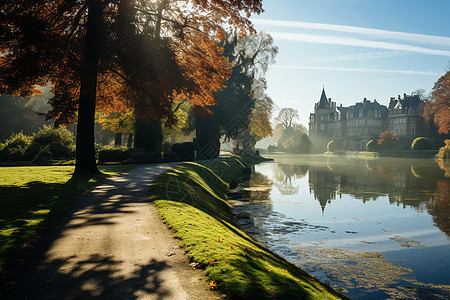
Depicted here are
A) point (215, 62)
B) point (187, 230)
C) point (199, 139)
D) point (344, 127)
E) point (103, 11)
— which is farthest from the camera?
point (344, 127)

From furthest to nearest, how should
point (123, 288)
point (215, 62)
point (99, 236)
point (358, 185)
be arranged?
point (358, 185)
point (215, 62)
point (99, 236)
point (123, 288)

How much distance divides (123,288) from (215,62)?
1772 centimetres

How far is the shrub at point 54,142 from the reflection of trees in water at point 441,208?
28418mm

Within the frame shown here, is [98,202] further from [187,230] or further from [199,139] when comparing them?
[199,139]

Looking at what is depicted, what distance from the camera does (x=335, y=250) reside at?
36.6ft

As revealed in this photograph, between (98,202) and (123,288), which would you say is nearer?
(123,288)

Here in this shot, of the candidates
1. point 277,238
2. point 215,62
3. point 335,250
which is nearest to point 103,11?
point 215,62

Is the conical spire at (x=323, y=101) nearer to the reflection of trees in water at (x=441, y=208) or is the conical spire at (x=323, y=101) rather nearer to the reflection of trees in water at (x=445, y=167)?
the reflection of trees in water at (x=445, y=167)

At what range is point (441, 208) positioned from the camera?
17.8 m

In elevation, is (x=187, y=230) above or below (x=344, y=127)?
below

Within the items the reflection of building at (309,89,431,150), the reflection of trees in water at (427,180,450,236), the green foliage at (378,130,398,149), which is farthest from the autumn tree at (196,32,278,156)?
the reflection of building at (309,89,431,150)

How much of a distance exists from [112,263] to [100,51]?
45.7 ft

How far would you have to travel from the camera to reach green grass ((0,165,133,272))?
724cm

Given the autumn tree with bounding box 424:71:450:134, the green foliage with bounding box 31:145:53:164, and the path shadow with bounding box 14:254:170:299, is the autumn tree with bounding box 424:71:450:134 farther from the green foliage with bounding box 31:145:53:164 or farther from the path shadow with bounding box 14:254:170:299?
the path shadow with bounding box 14:254:170:299
